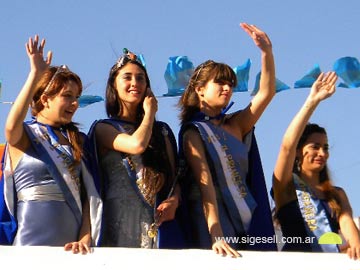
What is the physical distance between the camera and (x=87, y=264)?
366 cm

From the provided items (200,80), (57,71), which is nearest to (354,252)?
(200,80)

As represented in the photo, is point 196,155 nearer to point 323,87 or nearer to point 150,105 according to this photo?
point 150,105

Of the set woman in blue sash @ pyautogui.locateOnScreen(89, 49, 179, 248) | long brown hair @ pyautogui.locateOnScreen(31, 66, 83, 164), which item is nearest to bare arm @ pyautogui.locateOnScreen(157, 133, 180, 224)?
woman in blue sash @ pyautogui.locateOnScreen(89, 49, 179, 248)

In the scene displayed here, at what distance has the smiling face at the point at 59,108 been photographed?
14.3ft

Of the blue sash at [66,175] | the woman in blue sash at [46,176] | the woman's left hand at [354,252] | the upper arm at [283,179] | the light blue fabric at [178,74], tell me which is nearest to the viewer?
the woman's left hand at [354,252]

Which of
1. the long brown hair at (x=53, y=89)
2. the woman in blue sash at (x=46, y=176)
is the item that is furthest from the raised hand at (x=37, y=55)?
the long brown hair at (x=53, y=89)

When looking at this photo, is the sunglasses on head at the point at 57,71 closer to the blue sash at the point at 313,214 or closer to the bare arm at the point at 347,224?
the blue sash at the point at 313,214

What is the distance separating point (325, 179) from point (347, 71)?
2.25 feet

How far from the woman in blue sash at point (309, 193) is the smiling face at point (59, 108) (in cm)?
113

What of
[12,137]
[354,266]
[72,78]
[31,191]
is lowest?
[354,266]

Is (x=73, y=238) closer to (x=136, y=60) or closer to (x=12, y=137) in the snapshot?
(x=12, y=137)

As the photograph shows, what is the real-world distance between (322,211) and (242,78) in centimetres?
97

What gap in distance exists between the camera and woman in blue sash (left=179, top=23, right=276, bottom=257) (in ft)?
14.3

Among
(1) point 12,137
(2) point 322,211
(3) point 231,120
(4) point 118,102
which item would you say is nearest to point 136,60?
(4) point 118,102
